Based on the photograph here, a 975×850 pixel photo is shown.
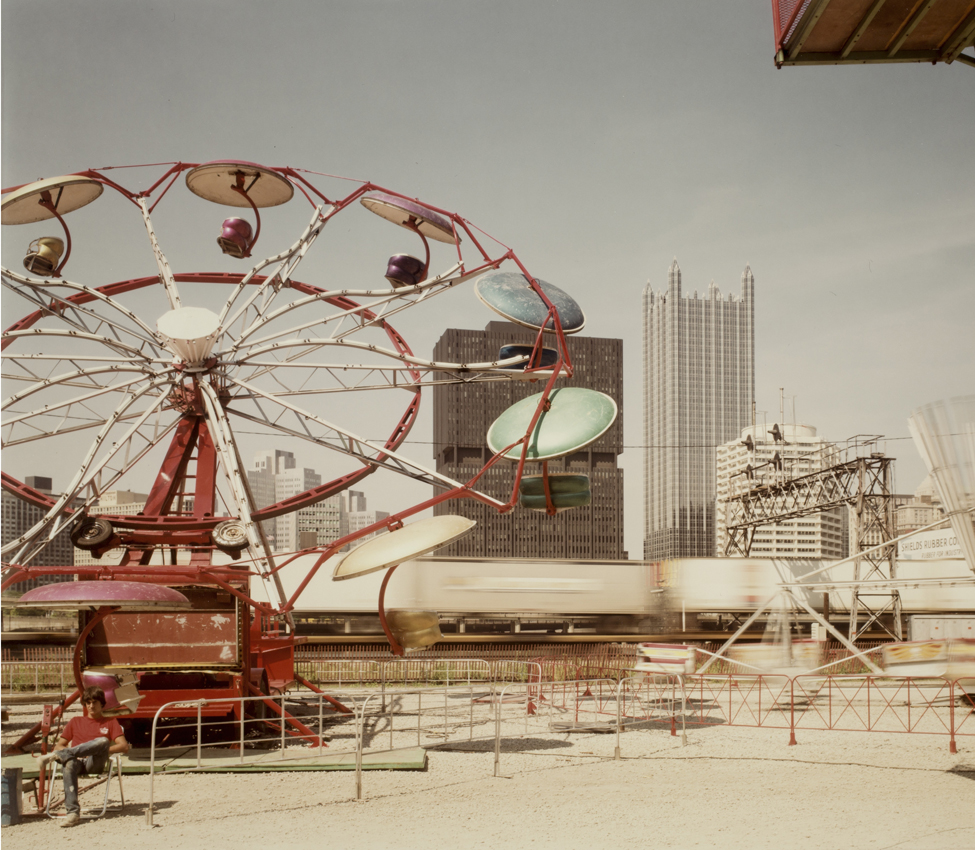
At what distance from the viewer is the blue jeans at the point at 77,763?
36.5 ft

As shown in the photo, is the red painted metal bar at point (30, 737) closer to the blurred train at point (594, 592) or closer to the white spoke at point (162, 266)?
the white spoke at point (162, 266)

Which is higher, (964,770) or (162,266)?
(162,266)

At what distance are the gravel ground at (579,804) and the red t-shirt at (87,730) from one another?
0.97 meters

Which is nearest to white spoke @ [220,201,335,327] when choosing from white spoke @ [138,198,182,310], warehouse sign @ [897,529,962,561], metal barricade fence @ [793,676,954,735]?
white spoke @ [138,198,182,310]

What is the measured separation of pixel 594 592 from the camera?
4269 centimetres

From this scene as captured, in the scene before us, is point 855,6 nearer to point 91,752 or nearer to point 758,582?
point 91,752

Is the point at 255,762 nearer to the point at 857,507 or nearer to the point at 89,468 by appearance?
the point at 89,468

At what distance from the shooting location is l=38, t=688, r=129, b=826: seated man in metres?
11.1

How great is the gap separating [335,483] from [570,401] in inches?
205

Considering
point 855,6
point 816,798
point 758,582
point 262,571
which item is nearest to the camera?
point 855,6

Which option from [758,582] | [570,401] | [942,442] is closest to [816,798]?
[942,442]

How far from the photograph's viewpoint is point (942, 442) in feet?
42.3

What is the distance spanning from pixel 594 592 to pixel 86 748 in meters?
33.1

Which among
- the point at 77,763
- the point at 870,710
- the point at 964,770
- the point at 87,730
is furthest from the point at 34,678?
the point at 964,770
